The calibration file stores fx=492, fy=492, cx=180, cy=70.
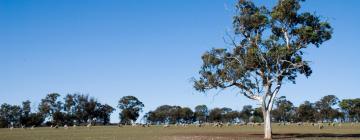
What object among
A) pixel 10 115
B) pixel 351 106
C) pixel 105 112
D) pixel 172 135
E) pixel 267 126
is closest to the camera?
pixel 267 126

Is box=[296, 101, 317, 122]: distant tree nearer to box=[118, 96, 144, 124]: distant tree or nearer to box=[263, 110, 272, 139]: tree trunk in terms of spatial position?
box=[118, 96, 144, 124]: distant tree

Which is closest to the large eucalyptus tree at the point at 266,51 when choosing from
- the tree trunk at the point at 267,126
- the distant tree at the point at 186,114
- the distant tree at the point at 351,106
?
the tree trunk at the point at 267,126

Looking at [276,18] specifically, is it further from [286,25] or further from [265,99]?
[265,99]

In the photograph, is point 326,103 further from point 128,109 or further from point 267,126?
point 267,126

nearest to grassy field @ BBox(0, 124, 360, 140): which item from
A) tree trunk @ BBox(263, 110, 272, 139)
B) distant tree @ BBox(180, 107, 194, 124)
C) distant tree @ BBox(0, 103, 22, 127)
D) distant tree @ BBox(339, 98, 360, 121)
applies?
tree trunk @ BBox(263, 110, 272, 139)

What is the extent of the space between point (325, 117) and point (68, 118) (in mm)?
→ 89185

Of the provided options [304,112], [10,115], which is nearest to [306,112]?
[304,112]

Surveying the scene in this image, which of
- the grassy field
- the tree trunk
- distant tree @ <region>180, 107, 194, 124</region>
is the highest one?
distant tree @ <region>180, 107, 194, 124</region>

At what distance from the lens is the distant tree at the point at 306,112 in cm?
17600

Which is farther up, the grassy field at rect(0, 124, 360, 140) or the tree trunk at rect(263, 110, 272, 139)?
the tree trunk at rect(263, 110, 272, 139)

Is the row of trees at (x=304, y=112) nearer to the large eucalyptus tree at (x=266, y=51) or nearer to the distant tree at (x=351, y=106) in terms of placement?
the distant tree at (x=351, y=106)

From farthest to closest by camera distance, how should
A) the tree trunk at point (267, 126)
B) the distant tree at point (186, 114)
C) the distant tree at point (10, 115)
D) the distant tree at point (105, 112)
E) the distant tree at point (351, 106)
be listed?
the distant tree at point (186, 114) < the distant tree at point (105, 112) < the distant tree at point (10, 115) < the distant tree at point (351, 106) < the tree trunk at point (267, 126)

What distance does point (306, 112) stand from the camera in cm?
17675

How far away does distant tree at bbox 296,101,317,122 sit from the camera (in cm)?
17600
